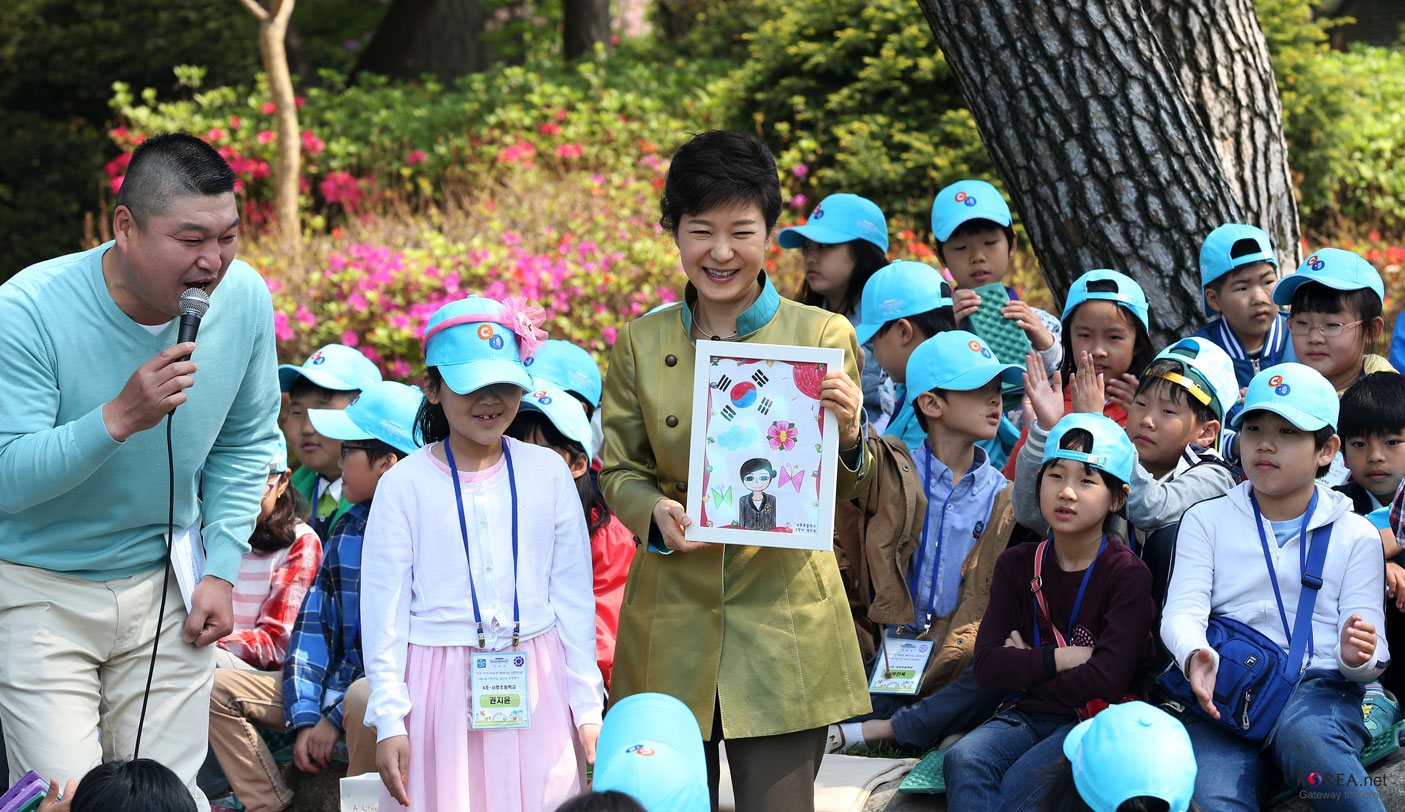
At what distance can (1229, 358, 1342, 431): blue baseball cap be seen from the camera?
382 centimetres

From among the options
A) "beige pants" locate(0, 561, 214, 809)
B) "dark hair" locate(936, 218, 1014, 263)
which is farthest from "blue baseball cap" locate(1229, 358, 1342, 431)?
"beige pants" locate(0, 561, 214, 809)

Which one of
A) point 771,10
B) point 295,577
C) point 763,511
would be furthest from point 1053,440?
point 771,10

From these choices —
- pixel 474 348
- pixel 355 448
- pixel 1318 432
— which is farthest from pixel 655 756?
pixel 355 448

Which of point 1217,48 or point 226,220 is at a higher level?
point 1217,48

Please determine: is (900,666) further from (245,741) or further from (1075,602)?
(245,741)

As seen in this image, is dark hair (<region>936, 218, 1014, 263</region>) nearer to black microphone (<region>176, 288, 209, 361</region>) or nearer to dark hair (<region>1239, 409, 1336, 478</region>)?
dark hair (<region>1239, 409, 1336, 478</region>)

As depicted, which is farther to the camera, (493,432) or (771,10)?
(771,10)

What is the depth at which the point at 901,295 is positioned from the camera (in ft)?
17.7

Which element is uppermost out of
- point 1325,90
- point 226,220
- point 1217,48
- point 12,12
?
point 12,12

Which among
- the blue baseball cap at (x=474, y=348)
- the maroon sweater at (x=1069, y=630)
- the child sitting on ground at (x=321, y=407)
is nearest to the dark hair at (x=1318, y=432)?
the maroon sweater at (x=1069, y=630)

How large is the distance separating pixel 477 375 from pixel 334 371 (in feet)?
8.32

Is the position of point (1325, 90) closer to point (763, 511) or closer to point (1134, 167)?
point (1134, 167)

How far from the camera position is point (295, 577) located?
5.13 metres

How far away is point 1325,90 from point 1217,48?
453 centimetres
